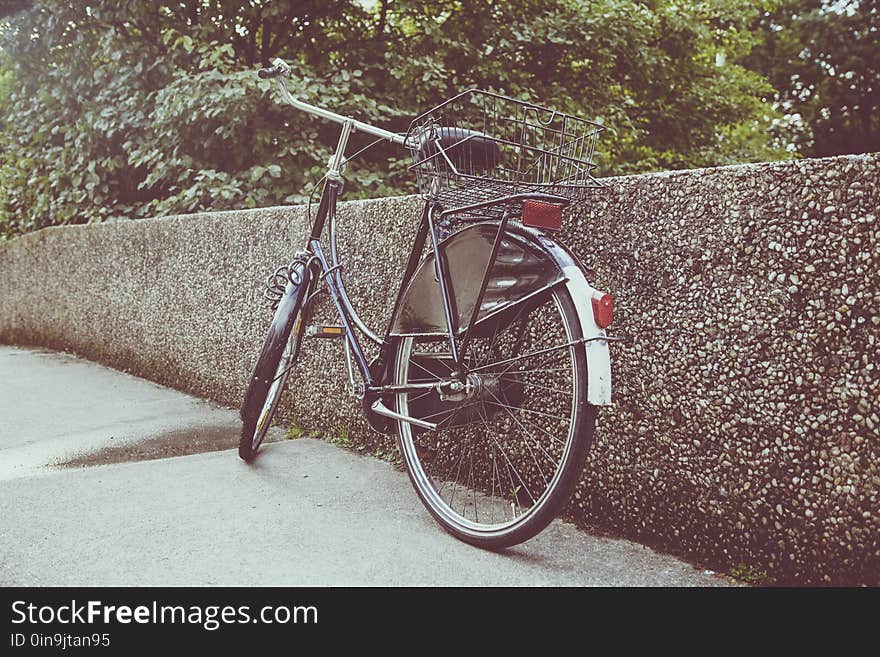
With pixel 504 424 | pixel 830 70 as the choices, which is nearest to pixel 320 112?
pixel 504 424

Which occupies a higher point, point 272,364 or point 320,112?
point 320,112

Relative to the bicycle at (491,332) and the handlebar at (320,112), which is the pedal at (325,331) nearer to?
the bicycle at (491,332)

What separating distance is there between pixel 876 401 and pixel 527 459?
1317 mm

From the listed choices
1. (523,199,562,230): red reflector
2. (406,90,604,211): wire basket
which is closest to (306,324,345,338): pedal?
(406,90,604,211): wire basket

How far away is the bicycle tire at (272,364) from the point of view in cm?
386

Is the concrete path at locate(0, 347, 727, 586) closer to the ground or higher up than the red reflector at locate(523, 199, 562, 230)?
closer to the ground

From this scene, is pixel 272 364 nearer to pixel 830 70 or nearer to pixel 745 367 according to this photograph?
pixel 745 367

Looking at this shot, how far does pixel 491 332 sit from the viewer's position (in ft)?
9.53

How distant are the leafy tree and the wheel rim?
2152cm

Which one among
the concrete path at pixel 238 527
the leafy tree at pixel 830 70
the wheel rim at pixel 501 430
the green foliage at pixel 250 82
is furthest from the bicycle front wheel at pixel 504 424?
the leafy tree at pixel 830 70

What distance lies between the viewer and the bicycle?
259cm

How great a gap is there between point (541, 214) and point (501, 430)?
1010 mm

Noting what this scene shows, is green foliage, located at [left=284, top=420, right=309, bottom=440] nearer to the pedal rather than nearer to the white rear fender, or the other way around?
the pedal
